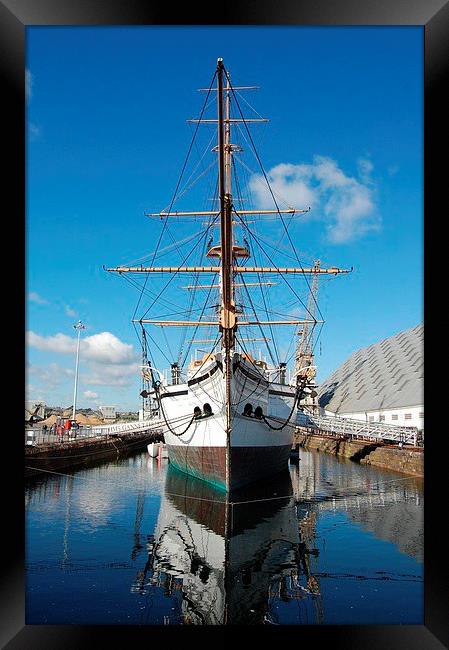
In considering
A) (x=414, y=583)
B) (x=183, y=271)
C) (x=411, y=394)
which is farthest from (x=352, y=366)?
(x=414, y=583)

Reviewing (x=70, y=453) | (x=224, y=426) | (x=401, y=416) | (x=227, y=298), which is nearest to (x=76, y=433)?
(x=70, y=453)

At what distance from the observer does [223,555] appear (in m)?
10.2

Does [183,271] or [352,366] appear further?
[352,366]

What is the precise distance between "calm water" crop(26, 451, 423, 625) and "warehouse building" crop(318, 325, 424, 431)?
11447mm

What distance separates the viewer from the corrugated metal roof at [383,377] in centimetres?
3130

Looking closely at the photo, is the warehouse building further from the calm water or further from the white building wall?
the calm water

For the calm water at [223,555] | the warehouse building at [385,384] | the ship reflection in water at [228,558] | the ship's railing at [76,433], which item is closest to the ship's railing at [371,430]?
the warehouse building at [385,384]

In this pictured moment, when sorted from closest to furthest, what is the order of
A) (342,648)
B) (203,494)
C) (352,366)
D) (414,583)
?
(342,648), (414,583), (203,494), (352,366)

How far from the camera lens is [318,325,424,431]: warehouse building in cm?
2959

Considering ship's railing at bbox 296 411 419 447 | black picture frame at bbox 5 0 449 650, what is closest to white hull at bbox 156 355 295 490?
ship's railing at bbox 296 411 419 447

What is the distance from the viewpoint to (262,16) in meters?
5.24
